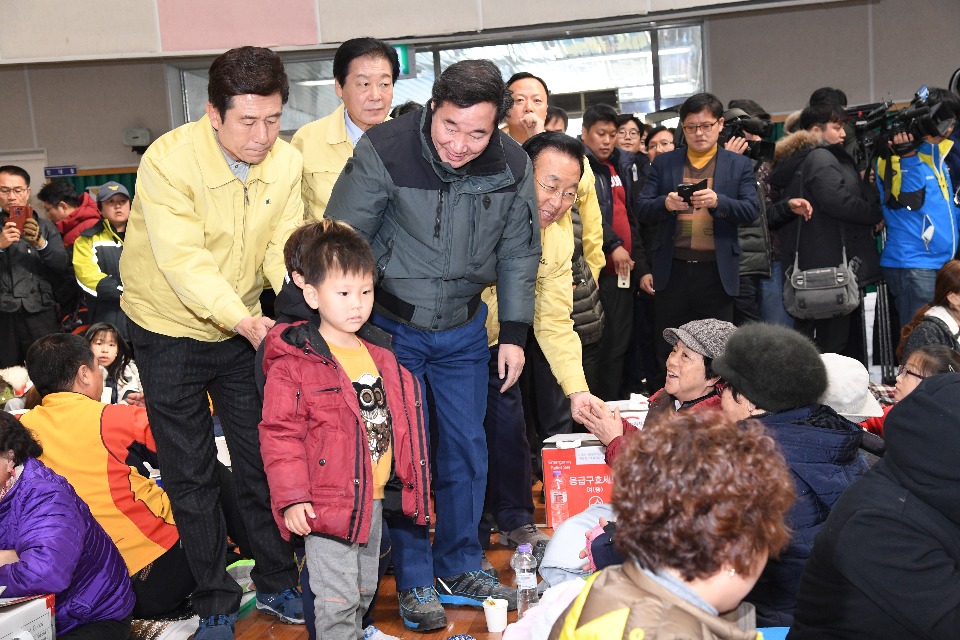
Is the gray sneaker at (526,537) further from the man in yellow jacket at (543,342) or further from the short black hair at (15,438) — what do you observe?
the short black hair at (15,438)

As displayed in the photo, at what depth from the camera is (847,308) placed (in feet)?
15.2

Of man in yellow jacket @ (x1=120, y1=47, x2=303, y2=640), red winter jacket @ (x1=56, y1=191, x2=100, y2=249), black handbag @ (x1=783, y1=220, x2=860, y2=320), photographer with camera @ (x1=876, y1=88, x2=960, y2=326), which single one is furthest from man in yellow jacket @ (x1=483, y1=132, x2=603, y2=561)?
red winter jacket @ (x1=56, y1=191, x2=100, y2=249)

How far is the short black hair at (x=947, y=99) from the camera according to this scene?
15.5 ft

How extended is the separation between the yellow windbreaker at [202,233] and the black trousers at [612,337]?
2053 millimetres

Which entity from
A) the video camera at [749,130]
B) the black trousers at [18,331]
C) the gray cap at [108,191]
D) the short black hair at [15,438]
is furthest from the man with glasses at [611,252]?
the black trousers at [18,331]

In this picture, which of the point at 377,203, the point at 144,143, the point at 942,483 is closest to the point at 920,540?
the point at 942,483

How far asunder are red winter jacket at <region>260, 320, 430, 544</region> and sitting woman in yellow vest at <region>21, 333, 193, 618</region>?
0.77 m

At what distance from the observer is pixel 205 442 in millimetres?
2809

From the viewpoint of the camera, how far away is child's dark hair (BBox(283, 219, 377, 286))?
242 cm

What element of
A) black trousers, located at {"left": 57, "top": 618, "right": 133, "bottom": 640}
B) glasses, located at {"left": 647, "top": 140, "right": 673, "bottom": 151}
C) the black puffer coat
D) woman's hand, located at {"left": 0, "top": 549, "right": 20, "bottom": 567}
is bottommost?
black trousers, located at {"left": 57, "top": 618, "right": 133, "bottom": 640}

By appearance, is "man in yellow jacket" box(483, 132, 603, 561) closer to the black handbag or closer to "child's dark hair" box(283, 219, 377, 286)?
"child's dark hair" box(283, 219, 377, 286)

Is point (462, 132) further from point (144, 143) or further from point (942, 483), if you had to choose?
point (144, 143)

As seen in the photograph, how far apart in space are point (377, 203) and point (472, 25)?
20.6 ft

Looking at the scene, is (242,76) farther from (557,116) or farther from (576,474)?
(557,116)
